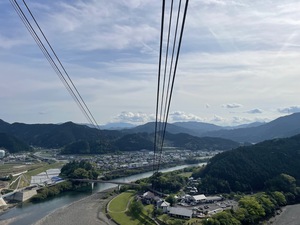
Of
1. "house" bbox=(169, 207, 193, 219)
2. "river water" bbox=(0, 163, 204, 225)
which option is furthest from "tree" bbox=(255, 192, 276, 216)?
"river water" bbox=(0, 163, 204, 225)

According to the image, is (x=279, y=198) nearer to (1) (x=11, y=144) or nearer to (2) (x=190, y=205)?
(2) (x=190, y=205)

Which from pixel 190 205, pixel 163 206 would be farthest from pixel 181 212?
pixel 190 205

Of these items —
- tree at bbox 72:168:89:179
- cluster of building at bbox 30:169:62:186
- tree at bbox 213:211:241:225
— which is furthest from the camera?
tree at bbox 72:168:89:179

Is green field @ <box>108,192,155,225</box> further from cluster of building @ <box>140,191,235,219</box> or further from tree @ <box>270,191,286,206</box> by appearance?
tree @ <box>270,191,286,206</box>

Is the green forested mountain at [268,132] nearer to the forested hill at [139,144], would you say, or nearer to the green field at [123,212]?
the forested hill at [139,144]

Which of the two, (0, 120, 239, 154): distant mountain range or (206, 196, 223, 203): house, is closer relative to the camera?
(206, 196, 223, 203): house

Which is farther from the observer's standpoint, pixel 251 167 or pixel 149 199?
pixel 251 167

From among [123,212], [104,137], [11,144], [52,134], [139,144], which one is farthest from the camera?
[52,134]

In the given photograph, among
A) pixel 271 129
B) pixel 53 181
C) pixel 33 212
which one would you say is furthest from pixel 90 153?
pixel 271 129
